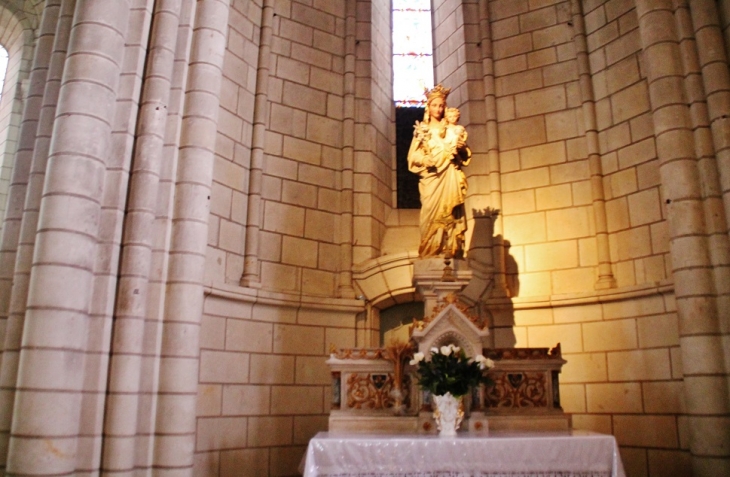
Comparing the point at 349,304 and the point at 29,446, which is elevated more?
the point at 349,304

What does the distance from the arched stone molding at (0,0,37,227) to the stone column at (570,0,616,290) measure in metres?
8.00

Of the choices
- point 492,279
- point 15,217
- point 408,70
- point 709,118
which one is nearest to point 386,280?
point 492,279

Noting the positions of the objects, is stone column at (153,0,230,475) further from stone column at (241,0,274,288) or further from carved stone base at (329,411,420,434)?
stone column at (241,0,274,288)

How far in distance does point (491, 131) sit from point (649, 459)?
4818 mm

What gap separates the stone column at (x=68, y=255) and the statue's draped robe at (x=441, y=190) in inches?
138

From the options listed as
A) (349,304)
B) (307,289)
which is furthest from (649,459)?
(307,289)

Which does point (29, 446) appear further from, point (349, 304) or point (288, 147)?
point (288, 147)

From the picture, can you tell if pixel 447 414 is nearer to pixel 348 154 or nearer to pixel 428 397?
pixel 428 397

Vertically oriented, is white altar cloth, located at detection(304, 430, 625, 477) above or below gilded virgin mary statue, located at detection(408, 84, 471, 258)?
below

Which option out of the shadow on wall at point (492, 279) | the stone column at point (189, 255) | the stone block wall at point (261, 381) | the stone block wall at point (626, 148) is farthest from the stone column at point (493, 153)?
the stone column at point (189, 255)

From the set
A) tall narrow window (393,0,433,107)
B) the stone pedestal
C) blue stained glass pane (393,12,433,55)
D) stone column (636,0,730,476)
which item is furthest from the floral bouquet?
blue stained glass pane (393,12,433,55)

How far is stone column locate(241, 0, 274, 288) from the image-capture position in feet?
26.7

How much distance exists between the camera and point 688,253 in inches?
260

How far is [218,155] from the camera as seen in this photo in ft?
26.2
